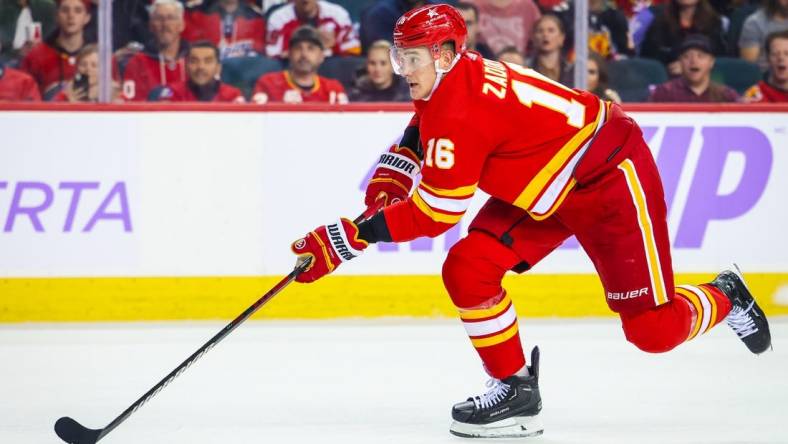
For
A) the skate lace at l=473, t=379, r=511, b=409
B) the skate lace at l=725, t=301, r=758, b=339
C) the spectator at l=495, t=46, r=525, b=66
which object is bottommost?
the skate lace at l=473, t=379, r=511, b=409

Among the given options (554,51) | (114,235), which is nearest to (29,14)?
(114,235)

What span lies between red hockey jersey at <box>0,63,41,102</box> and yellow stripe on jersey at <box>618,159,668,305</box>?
3.09 m

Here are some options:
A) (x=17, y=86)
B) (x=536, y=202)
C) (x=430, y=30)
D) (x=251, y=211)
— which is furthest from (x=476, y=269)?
(x=17, y=86)

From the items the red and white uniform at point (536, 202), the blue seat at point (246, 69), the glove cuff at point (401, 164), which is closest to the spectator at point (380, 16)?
the blue seat at point (246, 69)

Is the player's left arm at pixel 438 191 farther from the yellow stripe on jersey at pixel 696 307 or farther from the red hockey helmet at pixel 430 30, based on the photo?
the yellow stripe on jersey at pixel 696 307

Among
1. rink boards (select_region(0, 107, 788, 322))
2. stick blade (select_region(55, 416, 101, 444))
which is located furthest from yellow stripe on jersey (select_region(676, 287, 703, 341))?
rink boards (select_region(0, 107, 788, 322))

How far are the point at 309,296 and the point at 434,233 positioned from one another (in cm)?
241

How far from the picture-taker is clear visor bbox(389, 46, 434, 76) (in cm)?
324

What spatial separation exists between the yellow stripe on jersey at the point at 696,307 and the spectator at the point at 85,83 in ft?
9.64

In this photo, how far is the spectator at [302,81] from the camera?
5.84 m

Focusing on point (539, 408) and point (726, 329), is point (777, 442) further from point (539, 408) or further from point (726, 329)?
point (726, 329)

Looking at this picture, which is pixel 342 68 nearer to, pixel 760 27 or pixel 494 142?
pixel 760 27

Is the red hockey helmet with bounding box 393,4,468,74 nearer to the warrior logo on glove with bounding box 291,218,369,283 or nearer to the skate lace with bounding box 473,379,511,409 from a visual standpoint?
the warrior logo on glove with bounding box 291,218,369,283

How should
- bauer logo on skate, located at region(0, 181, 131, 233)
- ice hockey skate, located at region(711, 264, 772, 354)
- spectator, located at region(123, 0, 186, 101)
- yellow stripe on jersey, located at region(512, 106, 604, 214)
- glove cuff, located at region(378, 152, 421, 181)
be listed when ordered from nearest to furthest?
1. yellow stripe on jersey, located at region(512, 106, 604, 214)
2. glove cuff, located at region(378, 152, 421, 181)
3. ice hockey skate, located at region(711, 264, 772, 354)
4. bauer logo on skate, located at region(0, 181, 131, 233)
5. spectator, located at region(123, 0, 186, 101)
